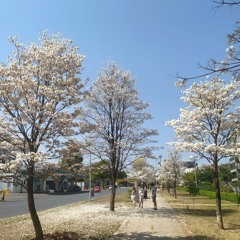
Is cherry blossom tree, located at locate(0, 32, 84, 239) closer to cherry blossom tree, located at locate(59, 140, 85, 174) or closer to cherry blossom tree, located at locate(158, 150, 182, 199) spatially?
cherry blossom tree, located at locate(59, 140, 85, 174)

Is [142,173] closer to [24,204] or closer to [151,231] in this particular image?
[24,204]

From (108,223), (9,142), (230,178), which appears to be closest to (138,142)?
(108,223)

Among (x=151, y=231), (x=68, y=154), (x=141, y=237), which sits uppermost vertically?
(x=68, y=154)

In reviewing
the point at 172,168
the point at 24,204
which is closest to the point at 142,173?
the point at 172,168

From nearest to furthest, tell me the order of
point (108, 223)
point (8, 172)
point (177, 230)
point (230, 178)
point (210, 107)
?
1. point (8, 172)
2. point (177, 230)
3. point (210, 107)
4. point (108, 223)
5. point (230, 178)

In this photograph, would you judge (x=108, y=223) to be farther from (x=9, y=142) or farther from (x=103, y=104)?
(x=103, y=104)

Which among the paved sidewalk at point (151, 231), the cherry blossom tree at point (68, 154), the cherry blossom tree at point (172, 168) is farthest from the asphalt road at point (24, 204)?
the cherry blossom tree at point (172, 168)

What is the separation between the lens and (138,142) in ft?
87.4

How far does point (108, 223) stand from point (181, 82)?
12513mm

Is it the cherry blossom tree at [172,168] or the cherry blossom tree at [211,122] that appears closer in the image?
the cherry blossom tree at [211,122]

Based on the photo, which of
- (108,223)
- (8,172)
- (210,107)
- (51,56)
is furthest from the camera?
(108,223)

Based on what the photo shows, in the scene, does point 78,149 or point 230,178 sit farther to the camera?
point 230,178

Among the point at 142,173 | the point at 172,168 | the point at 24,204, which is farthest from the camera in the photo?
the point at 142,173

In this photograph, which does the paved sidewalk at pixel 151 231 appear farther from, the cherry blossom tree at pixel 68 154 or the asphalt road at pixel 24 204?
the asphalt road at pixel 24 204
